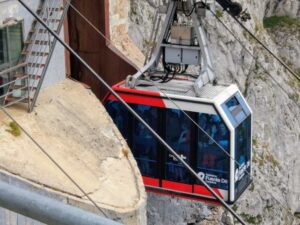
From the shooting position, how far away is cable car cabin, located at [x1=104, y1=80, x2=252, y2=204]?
10180 mm

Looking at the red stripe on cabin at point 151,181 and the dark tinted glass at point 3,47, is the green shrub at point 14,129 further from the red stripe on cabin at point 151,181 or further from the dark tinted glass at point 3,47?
the red stripe on cabin at point 151,181

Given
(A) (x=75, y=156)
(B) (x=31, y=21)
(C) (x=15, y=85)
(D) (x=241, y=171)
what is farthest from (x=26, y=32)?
(D) (x=241, y=171)

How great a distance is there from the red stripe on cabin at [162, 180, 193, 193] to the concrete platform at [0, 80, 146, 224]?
1071 millimetres

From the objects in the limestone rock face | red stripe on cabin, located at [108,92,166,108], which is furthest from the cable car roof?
the limestone rock face

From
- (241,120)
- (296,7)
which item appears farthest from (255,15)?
(241,120)

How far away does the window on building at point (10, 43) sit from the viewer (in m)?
10.6

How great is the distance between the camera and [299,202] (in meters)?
27.5

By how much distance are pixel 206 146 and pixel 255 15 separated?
23009 mm

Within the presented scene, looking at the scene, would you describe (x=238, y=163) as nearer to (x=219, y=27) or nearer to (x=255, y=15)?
(x=219, y=27)

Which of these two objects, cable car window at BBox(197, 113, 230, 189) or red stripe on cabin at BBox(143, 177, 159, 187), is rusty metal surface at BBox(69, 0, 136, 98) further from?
cable car window at BBox(197, 113, 230, 189)

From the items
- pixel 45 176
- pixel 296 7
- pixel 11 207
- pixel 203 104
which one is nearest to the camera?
pixel 11 207

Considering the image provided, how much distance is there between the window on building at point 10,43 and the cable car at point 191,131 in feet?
5.73

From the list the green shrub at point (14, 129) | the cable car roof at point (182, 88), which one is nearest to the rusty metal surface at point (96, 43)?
the cable car roof at point (182, 88)

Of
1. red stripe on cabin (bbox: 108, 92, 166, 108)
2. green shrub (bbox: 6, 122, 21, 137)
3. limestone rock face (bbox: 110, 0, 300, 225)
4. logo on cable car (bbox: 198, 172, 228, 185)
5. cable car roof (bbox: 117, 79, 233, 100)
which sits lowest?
limestone rock face (bbox: 110, 0, 300, 225)
